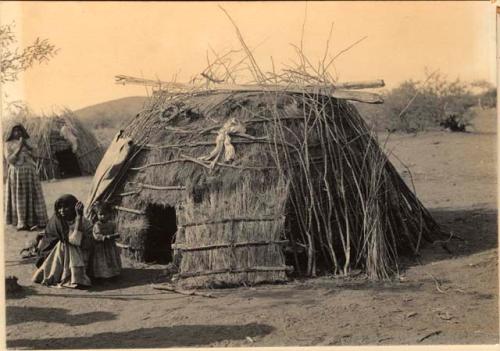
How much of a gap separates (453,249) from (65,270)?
15.5 ft

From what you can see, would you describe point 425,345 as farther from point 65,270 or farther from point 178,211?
point 65,270

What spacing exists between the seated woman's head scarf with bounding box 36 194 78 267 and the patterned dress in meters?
3.38

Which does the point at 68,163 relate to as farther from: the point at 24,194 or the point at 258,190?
the point at 258,190

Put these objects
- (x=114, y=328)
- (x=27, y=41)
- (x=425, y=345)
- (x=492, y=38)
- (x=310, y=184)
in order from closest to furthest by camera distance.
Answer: (x=425, y=345) → (x=114, y=328) → (x=492, y=38) → (x=310, y=184) → (x=27, y=41)

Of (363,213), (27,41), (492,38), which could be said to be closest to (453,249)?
(363,213)

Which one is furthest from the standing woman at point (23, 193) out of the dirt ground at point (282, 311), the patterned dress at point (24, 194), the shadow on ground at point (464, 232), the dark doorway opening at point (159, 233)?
the shadow on ground at point (464, 232)

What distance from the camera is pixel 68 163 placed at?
1603 centimetres

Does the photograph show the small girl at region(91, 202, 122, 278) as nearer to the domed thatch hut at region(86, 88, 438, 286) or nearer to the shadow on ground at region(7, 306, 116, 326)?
the domed thatch hut at region(86, 88, 438, 286)

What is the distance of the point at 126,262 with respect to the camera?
7.79 meters

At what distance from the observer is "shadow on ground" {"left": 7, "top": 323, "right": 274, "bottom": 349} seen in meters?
5.48

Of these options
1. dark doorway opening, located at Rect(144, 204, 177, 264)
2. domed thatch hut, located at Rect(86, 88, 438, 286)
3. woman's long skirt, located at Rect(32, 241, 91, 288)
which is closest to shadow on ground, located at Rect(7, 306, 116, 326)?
woman's long skirt, located at Rect(32, 241, 91, 288)

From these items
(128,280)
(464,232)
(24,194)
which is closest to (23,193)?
(24,194)

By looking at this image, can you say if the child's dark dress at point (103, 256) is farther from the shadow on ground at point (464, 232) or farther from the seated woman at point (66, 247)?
the shadow on ground at point (464, 232)

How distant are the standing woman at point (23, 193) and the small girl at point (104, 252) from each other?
12.0 feet
